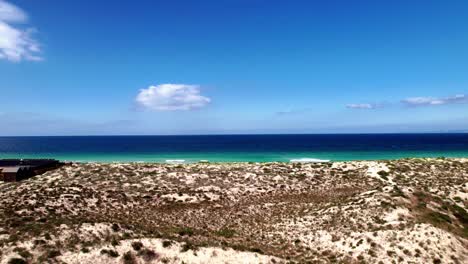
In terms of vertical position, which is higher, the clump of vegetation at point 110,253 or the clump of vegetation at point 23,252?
the clump of vegetation at point 23,252

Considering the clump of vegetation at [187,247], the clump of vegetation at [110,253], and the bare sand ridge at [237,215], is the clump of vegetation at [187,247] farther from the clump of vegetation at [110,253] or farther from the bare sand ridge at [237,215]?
the clump of vegetation at [110,253]

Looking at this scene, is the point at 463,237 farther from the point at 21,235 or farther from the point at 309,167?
the point at 21,235

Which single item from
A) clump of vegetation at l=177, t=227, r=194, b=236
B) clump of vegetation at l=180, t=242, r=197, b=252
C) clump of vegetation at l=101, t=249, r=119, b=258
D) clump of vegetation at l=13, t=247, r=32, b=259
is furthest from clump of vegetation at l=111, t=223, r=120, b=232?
clump of vegetation at l=13, t=247, r=32, b=259

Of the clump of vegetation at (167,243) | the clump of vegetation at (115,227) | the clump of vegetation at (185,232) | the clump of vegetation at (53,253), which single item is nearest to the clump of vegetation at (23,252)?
the clump of vegetation at (53,253)

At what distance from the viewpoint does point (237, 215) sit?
120ft

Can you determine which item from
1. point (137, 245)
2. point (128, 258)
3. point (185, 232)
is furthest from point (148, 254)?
point (185, 232)

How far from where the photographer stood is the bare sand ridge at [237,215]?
24891 mm

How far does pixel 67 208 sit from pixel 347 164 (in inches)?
1664

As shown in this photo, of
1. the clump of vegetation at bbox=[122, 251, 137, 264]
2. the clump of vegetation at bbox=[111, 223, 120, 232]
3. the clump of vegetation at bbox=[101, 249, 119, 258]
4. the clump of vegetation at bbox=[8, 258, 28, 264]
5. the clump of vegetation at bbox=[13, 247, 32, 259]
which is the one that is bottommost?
the clump of vegetation at bbox=[122, 251, 137, 264]

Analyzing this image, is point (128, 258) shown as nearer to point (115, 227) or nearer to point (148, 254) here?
point (148, 254)

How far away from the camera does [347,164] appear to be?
181ft

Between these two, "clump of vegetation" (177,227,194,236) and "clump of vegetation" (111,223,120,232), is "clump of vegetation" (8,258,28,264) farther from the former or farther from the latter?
"clump of vegetation" (177,227,194,236)

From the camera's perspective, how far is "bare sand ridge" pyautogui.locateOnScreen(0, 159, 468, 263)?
24891 mm

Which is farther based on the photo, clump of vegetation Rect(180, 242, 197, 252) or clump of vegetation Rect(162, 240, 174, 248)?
clump of vegetation Rect(162, 240, 174, 248)
